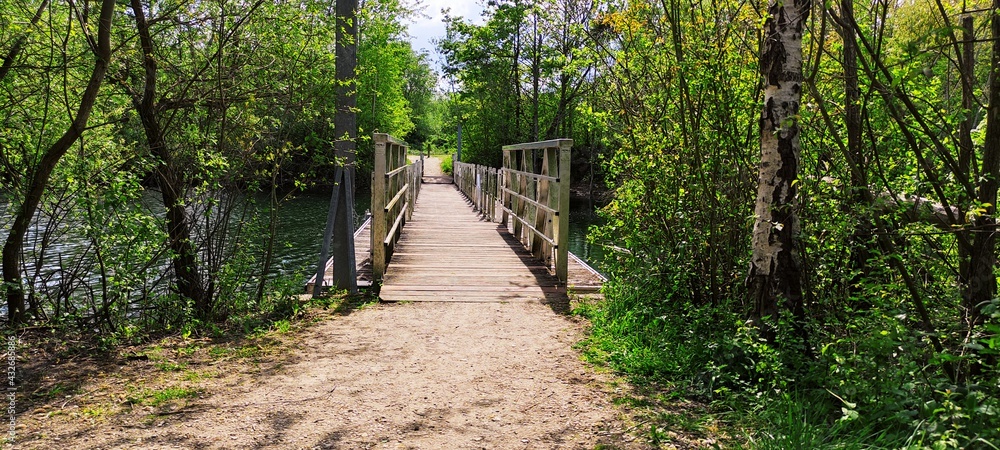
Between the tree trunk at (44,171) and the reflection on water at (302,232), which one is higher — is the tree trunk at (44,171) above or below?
above

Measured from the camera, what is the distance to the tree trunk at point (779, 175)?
136 inches

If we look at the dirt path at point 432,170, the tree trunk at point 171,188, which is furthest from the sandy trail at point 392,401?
the dirt path at point 432,170

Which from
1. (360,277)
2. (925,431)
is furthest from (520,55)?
(925,431)

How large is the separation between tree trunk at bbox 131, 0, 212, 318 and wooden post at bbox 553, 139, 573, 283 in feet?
10.5

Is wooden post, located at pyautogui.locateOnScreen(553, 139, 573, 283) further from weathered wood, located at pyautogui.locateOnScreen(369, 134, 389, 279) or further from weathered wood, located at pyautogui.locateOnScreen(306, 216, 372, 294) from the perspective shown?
weathered wood, located at pyautogui.locateOnScreen(306, 216, 372, 294)

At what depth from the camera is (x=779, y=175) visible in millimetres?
3520

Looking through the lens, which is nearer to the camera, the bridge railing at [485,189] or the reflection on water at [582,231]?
the bridge railing at [485,189]

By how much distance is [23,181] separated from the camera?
4516 mm

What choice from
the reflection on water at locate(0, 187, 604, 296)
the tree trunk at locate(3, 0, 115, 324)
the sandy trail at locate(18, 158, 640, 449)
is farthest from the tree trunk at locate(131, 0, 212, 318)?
the sandy trail at locate(18, 158, 640, 449)

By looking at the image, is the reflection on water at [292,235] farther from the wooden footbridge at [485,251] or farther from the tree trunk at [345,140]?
the wooden footbridge at [485,251]

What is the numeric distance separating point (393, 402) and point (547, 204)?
4.00 metres

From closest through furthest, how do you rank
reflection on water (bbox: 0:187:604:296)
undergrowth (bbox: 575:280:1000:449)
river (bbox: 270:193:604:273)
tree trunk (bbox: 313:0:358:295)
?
undergrowth (bbox: 575:280:1000:449)
reflection on water (bbox: 0:187:604:296)
tree trunk (bbox: 313:0:358:295)
river (bbox: 270:193:604:273)

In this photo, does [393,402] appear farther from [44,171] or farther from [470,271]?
[470,271]

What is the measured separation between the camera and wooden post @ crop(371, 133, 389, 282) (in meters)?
6.60
